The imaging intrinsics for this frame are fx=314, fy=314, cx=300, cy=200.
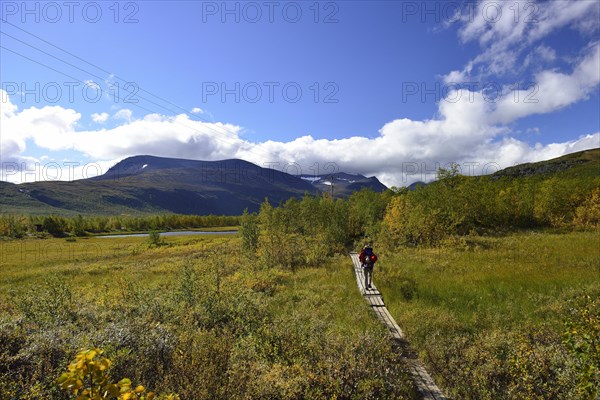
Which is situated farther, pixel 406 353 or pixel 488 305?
pixel 488 305

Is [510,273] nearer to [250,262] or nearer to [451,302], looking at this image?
[451,302]

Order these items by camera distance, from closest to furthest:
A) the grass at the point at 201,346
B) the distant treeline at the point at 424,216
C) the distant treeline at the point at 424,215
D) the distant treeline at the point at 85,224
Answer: the grass at the point at 201,346 < the distant treeline at the point at 424,216 < the distant treeline at the point at 424,215 < the distant treeline at the point at 85,224

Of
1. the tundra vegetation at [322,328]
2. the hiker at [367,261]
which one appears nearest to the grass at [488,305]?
the tundra vegetation at [322,328]

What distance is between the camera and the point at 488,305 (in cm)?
1426

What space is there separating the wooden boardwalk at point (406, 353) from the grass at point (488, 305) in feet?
0.99

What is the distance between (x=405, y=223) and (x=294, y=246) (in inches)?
631

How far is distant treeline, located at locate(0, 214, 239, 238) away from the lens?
323 ft

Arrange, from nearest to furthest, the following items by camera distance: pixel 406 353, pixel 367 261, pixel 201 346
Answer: pixel 201 346 < pixel 406 353 < pixel 367 261

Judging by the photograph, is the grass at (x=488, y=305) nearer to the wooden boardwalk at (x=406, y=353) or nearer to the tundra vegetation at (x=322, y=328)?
the tundra vegetation at (x=322, y=328)

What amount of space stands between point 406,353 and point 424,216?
29.9m

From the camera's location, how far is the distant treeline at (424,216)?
34875 mm

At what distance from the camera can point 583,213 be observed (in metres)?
46.4

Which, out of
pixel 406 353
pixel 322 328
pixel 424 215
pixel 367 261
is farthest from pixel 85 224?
pixel 406 353

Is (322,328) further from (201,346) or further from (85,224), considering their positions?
(85,224)
